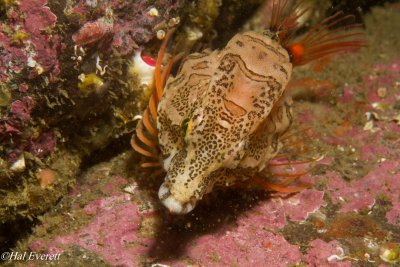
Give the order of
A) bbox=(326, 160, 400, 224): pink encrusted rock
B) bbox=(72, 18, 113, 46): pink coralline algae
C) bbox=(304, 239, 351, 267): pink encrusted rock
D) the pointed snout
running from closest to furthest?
the pointed snout, bbox=(72, 18, 113, 46): pink coralline algae, bbox=(304, 239, 351, 267): pink encrusted rock, bbox=(326, 160, 400, 224): pink encrusted rock

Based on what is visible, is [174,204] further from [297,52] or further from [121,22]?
[297,52]

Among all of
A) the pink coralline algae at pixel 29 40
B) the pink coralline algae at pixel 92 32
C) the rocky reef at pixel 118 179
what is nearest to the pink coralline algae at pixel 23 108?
the rocky reef at pixel 118 179

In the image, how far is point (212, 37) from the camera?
18.3ft

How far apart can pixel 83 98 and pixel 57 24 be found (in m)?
0.87

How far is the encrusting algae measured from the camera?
334cm

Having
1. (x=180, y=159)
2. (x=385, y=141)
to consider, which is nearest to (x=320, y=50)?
(x=385, y=141)

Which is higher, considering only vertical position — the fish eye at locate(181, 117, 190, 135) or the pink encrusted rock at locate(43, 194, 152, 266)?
the fish eye at locate(181, 117, 190, 135)

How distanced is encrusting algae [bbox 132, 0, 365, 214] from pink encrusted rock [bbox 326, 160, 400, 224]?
1.68 feet

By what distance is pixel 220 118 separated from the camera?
3432 millimetres

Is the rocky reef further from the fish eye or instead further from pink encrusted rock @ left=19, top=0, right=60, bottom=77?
the fish eye

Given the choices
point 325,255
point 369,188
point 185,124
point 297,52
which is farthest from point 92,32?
point 369,188

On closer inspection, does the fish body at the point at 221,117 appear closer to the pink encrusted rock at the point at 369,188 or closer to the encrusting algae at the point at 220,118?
the encrusting algae at the point at 220,118

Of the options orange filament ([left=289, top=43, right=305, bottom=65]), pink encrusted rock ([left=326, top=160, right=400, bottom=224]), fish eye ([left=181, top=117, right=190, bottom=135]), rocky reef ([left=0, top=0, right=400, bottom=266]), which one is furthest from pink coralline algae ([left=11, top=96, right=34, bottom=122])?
pink encrusted rock ([left=326, top=160, right=400, bottom=224])

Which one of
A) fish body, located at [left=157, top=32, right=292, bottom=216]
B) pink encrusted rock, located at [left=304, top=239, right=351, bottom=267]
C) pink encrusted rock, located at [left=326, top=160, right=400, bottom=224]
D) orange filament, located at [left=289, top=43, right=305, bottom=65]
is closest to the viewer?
fish body, located at [left=157, top=32, right=292, bottom=216]
